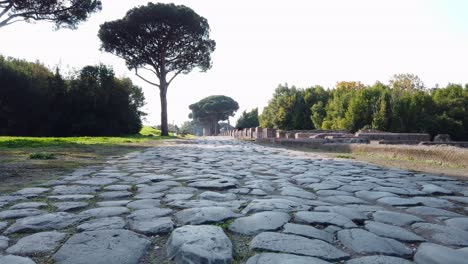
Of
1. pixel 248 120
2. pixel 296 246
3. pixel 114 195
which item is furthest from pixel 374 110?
pixel 248 120

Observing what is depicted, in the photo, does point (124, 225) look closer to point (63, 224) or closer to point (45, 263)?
point (63, 224)

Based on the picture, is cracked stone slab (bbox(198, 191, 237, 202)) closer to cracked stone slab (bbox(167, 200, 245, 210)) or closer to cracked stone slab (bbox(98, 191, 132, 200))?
cracked stone slab (bbox(167, 200, 245, 210))

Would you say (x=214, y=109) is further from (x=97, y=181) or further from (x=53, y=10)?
(x=97, y=181)

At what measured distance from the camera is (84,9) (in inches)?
607

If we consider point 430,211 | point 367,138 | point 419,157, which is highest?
point 367,138

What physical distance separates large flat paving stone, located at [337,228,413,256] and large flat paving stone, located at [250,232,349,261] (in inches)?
5.2

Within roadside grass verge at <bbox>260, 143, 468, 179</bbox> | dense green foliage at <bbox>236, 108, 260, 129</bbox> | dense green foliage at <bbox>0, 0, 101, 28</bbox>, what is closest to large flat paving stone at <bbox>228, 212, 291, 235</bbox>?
roadside grass verge at <bbox>260, 143, 468, 179</bbox>

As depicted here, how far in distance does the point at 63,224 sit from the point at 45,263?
565mm

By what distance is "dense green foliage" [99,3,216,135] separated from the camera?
21.9 metres

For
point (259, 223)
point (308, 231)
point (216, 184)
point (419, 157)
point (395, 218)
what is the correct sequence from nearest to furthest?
point (308, 231)
point (259, 223)
point (395, 218)
point (216, 184)
point (419, 157)

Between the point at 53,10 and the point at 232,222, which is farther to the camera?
the point at 53,10

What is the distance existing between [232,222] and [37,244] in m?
1.06

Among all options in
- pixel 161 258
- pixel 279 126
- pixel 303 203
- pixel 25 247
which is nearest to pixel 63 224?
pixel 25 247

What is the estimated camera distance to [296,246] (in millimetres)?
1580
